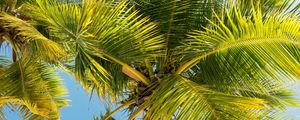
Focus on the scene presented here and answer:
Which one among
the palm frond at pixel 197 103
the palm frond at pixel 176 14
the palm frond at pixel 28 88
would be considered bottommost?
the palm frond at pixel 28 88

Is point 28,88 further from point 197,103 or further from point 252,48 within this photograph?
point 252,48

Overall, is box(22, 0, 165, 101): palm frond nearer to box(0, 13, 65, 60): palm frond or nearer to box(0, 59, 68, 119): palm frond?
box(0, 13, 65, 60): palm frond

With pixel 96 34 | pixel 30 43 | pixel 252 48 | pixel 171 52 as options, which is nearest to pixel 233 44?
pixel 252 48

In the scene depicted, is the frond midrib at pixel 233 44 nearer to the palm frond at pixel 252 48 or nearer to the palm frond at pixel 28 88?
the palm frond at pixel 252 48

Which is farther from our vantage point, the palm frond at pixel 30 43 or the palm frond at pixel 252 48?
the palm frond at pixel 30 43

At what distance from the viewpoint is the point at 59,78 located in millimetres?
7957

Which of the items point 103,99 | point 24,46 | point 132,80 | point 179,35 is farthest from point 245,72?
point 24,46

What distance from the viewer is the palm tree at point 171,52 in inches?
170

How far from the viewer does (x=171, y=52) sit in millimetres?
5457

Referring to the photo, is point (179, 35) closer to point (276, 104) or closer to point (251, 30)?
point (251, 30)

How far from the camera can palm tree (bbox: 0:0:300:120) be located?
4.31 m

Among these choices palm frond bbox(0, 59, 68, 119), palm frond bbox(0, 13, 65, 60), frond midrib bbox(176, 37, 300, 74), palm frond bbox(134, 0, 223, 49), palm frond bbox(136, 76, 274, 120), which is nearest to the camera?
frond midrib bbox(176, 37, 300, 74)

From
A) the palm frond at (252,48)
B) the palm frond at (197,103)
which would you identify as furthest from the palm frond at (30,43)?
the palm frond at (252,48)

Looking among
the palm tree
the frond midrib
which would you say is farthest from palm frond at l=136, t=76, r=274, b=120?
the frond midrib
